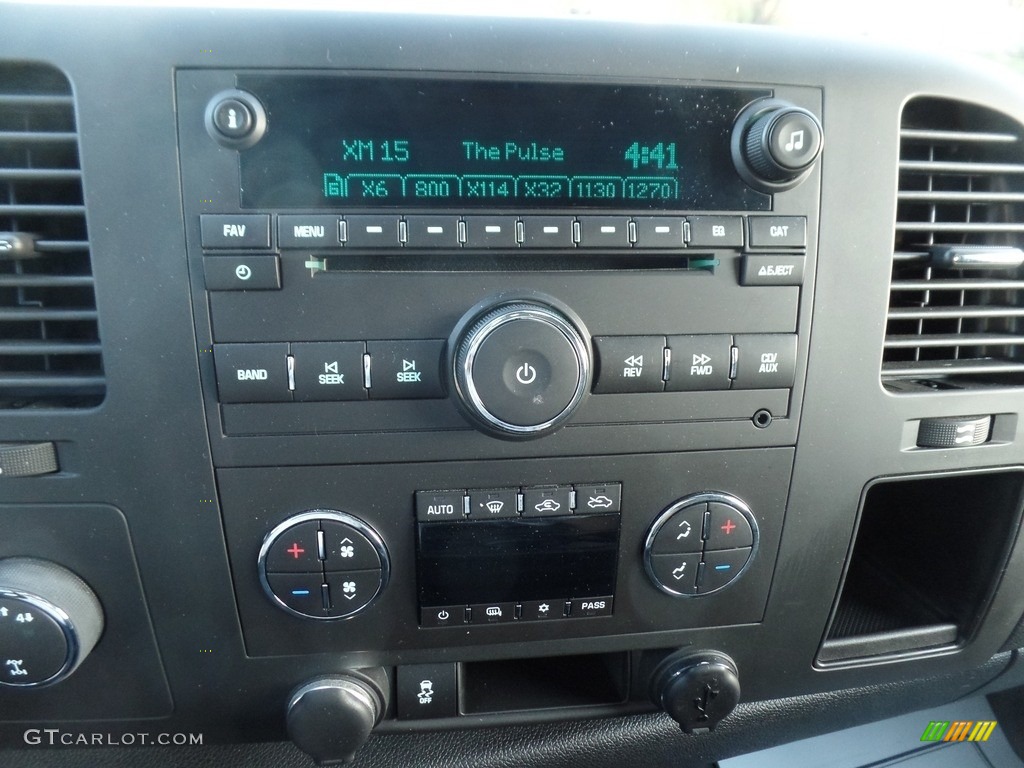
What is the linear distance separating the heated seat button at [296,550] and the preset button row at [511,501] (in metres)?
0.11

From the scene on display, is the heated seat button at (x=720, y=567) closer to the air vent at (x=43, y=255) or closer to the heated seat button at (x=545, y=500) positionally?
the heated seat button at (x=545, y=500)

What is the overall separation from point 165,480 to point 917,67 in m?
0.85

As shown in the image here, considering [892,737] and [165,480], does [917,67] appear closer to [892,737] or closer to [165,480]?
[165,480]

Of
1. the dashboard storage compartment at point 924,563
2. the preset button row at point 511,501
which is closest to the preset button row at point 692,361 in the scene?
the preset button row at point 511,501

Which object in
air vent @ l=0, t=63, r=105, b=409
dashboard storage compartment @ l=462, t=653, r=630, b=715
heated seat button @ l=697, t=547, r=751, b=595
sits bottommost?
dashboard storage compartment @ l=462, t=653, r=630, b=715

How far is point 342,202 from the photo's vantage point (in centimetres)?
62

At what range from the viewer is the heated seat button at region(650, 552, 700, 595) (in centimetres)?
75

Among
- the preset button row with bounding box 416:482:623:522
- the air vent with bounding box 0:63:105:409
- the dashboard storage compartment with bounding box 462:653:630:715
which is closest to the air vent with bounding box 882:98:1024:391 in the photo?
the preset button row with bounding box 416:482:623:522

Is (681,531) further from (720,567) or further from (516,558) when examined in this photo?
(516,558)

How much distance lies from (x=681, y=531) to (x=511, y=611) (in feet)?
0.66

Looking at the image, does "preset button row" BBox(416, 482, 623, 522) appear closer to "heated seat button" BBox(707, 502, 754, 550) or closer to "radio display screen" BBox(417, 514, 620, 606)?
"radio display screen" BBox(417, 514, 620, 606)

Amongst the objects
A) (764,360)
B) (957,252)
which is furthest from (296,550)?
(957,252)

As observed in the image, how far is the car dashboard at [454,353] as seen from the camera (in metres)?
0.62

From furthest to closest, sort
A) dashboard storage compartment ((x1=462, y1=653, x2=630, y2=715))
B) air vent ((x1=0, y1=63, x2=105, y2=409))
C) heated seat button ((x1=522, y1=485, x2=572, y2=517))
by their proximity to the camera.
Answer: dashboard storage compartment ((x1=462, y1=653, x2=630, y2=715)) < heated seat button ((x1=522, y1=485, x2=572, y2=517)) < air vent ((x1=0, y1=63, x2=105, y2=409))
